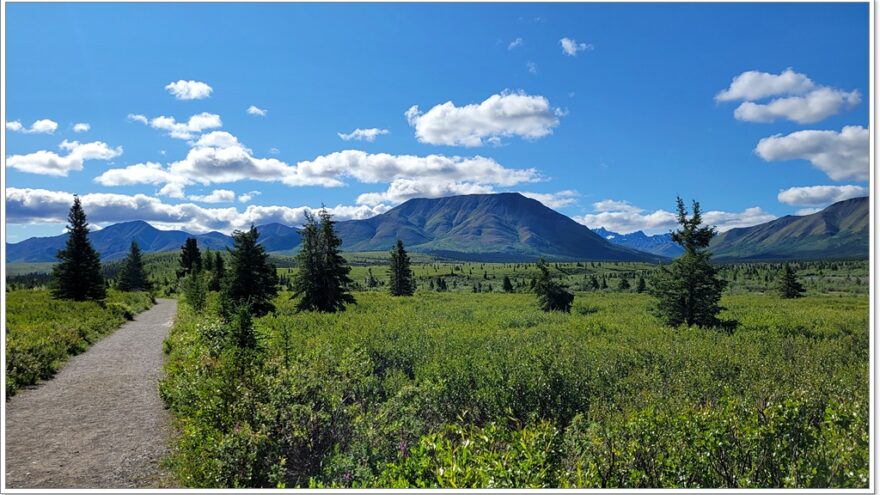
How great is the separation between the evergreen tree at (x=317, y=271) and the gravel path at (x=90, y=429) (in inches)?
667

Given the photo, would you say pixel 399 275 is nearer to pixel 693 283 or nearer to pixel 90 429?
pixel 693 283

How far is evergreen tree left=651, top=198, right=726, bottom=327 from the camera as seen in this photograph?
22531 millimetres

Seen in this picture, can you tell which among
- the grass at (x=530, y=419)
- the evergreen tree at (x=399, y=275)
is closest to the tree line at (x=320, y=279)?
the grass at (x=530, y=419)

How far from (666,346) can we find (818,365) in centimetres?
434

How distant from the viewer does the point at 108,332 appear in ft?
91.9

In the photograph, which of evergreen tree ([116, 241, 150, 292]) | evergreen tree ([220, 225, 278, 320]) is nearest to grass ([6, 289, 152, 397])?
evergreen tree ([220, 225, 278, 320])

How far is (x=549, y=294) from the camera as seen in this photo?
125ft

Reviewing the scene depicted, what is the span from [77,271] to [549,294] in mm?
40077

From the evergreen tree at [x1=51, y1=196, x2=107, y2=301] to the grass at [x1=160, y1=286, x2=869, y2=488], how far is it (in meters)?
32.8

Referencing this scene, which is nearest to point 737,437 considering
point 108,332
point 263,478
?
point 263,478

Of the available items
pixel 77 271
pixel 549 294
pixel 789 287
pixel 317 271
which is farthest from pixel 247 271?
pixel 789 287

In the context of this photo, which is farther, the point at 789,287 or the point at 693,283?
the point at 789,287

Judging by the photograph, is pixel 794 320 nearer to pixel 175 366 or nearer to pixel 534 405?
pixel 534 405

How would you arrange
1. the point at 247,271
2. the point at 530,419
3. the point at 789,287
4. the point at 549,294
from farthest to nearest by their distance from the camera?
the point at 789,287 → the point at 549,294 → the point at 247,271 → the point at 530,419
